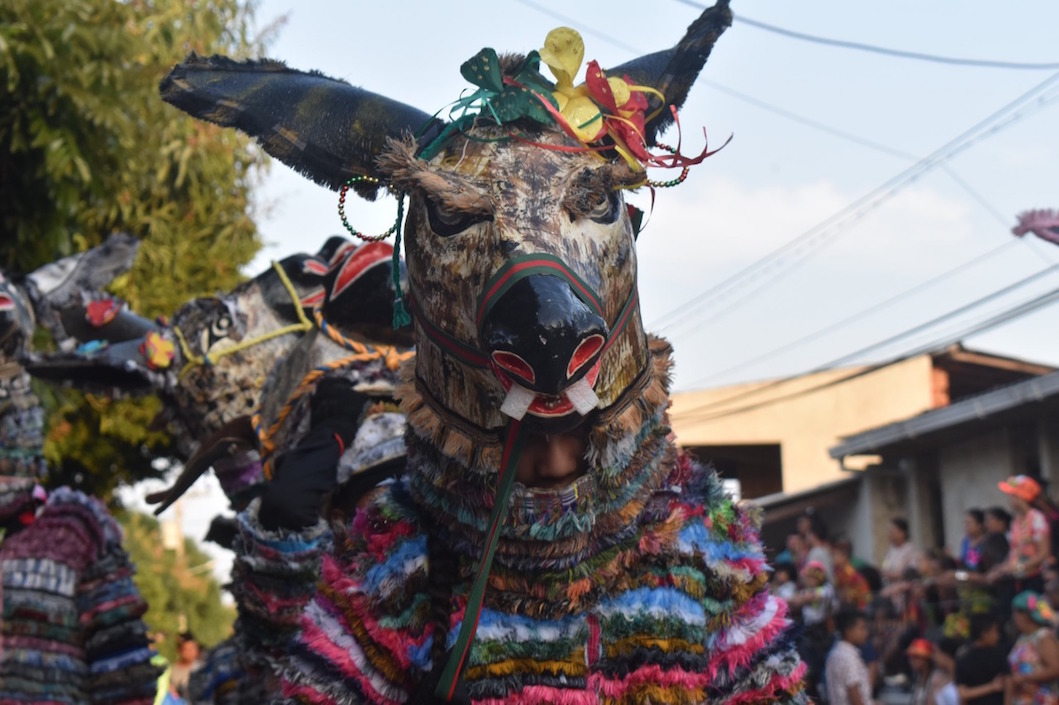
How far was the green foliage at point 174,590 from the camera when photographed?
76.2ft

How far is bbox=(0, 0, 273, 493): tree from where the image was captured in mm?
11172

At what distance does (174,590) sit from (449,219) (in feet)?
81.8

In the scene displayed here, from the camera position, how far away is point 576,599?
3.29 meters

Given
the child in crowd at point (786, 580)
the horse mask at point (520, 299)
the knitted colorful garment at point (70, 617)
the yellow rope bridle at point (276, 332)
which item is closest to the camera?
the horse mask at point (520, 299)

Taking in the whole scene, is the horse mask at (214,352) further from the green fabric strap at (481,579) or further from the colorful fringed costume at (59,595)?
the green fabric strap at (481,579)

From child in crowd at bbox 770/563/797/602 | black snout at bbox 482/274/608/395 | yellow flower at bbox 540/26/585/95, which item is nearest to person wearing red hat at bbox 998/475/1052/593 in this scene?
child in crowd at bbox 770/563/797/602

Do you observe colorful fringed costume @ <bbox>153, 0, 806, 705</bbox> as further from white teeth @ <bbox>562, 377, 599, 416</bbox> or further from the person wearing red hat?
the person wearing red hat

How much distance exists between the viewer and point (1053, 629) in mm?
10180

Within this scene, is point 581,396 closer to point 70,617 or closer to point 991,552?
point 70,617

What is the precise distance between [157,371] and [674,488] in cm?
416

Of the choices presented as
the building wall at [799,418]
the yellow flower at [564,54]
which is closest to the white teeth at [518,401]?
the yellow flower at [564,54]

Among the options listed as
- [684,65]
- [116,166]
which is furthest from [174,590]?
[684,65]

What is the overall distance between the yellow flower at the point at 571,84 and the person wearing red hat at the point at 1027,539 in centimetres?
841

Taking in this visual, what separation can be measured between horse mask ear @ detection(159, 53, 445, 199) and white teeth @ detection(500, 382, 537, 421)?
81 centimetres
